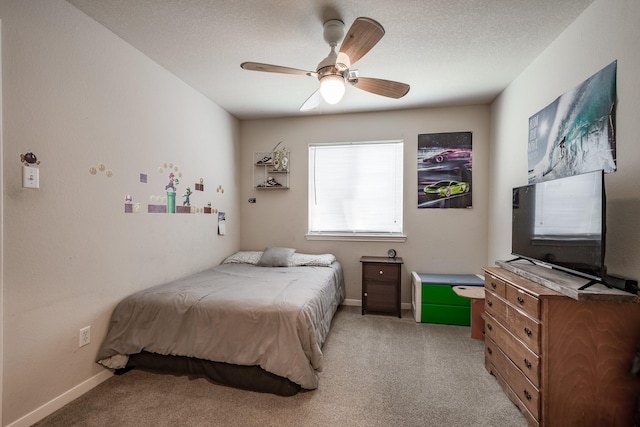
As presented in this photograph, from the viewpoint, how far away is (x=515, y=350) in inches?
69.8

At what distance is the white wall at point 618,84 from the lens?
152 cm

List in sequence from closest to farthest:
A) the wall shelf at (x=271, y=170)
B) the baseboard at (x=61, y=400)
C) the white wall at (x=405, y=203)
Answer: the baseboard at (x=61, y=400) → the white wall at (x=405, y=203) → the wall shelf at (x=271, y=170)

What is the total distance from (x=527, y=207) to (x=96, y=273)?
3.13m

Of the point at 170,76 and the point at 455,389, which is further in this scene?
the point at 170,76

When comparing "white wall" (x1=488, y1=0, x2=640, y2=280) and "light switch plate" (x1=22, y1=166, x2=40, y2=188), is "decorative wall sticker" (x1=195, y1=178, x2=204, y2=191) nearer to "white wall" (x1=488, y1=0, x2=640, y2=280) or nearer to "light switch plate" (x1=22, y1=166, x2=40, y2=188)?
"light switch plate" (x1=22, y1=166, x2=40, y2=188)

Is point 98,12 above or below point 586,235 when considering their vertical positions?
A: above

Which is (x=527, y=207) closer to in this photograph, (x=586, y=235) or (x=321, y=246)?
(x=586, y=235)

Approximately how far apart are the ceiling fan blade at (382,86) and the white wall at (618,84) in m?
1.13

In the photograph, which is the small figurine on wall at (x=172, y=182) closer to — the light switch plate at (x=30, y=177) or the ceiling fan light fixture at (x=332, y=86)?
the light switch plate at (x=30, y=177)

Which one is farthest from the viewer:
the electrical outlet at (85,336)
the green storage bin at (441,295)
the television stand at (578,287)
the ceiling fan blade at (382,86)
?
the green storage bin at (441,295)

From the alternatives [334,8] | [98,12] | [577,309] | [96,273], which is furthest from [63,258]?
[577,309]

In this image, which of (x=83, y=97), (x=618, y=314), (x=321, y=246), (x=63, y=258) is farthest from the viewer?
(x=321, y=246)

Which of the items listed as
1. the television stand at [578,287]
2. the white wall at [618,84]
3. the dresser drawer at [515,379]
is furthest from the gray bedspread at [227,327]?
the white wall at [618,84]

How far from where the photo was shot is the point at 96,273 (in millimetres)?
2043
